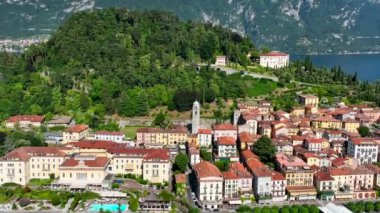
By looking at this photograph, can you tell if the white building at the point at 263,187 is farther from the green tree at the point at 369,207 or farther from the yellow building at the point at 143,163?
the yellow building at the point at 143,163

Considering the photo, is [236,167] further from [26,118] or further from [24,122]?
[26,118]

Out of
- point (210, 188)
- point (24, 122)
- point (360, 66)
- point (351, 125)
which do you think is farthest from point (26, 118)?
point (360, 66)

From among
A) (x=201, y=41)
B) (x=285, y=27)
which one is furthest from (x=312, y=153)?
(x=285, y=27)

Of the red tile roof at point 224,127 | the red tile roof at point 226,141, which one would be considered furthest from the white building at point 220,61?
the red tile roof at point 226,141

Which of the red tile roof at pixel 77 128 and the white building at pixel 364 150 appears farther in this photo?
the red tile roof at pixel 77 128

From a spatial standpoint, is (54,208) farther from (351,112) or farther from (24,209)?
(351,112)
